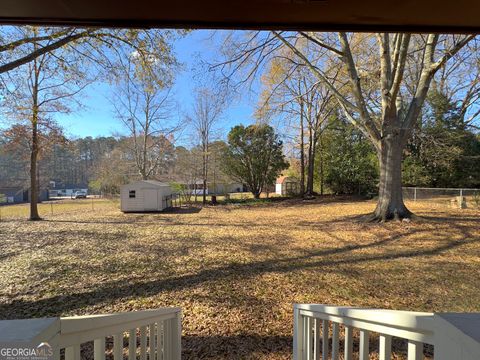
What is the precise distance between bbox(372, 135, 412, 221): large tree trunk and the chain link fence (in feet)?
23.3

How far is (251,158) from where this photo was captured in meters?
28.8

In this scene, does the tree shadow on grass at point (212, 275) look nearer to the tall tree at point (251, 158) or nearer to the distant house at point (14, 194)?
the tall tree at point (251, 158)

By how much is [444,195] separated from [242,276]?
16076 mm

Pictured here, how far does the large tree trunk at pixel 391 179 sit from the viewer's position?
34.2 feet

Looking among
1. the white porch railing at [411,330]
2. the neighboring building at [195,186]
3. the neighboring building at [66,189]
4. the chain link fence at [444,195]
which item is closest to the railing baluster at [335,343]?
the white porch railing at [411,330]

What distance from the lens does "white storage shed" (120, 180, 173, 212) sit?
1852 cm

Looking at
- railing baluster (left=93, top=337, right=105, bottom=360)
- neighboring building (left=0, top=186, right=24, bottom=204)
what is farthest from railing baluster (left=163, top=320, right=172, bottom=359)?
neighboring building (left=0, top=186, right=24, bottom=204)

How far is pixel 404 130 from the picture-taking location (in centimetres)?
1029

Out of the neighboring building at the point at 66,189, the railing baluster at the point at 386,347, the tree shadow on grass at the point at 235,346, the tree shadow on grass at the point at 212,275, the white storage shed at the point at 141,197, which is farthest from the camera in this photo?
the neighboring building at the point at 66,189

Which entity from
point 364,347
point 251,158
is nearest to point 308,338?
point 364,347

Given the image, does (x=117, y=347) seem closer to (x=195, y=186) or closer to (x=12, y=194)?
(x=195, y=186)

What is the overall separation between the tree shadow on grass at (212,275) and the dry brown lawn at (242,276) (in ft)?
0.07

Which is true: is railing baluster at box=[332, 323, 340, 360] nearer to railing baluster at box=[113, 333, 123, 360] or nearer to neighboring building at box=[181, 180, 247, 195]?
railing baluster at box=[113, 333, 123, 360]

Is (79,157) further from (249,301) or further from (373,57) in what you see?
(249,301)
